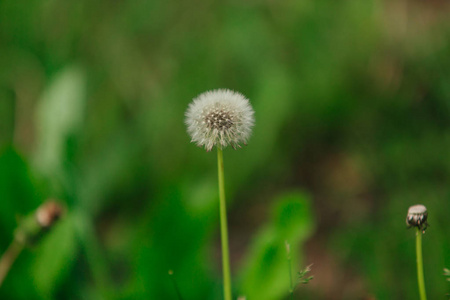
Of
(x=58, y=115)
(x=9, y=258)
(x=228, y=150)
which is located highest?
(x=228, y=150)

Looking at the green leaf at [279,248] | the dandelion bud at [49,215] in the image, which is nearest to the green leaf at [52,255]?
the dandelion bud at [49,215]

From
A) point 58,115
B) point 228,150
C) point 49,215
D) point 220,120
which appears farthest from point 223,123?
point 228,150

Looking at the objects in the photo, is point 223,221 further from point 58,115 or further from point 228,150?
point 228,150

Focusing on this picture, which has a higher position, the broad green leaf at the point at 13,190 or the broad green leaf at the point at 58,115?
the broad green leaf at the point at 58,115

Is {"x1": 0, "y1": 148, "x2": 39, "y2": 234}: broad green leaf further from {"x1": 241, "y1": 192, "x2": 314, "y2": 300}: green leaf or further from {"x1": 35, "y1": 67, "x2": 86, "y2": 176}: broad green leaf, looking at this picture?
{"x1": 241, "y1": 192, "x2": 314, "y2": 300}: green leaf

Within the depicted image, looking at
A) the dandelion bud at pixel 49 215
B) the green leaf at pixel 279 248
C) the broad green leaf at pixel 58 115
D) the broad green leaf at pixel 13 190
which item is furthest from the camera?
the broad green leaf at pixel 58 115

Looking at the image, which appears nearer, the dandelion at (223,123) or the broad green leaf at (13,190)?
the dandelion at (223,123)

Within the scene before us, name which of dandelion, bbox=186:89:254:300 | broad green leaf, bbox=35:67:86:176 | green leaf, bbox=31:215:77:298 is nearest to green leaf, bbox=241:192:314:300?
dandelion, bbox=186:89:254:300

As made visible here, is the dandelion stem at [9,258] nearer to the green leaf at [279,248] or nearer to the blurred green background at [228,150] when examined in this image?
the blurred green background at [228,150]
